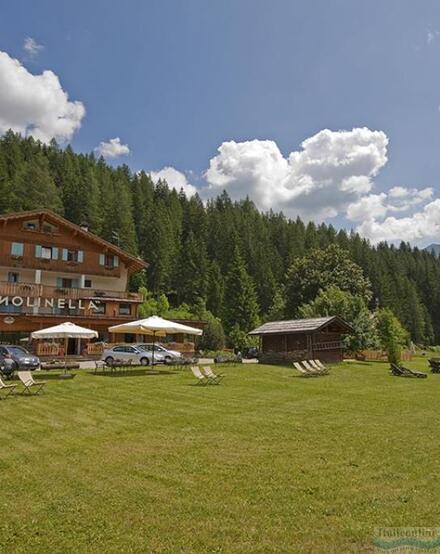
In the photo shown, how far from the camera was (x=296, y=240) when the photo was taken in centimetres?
9600

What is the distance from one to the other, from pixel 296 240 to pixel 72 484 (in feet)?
301

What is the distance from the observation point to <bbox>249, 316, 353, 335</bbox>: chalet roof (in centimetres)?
3228

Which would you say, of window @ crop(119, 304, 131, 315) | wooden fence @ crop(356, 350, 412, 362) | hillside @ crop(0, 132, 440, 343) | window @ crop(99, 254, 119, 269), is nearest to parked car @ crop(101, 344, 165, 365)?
window @ crop(119, 304, 131, 315)

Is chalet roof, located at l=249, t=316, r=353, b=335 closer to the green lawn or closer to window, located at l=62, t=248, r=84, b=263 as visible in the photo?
window, located at l=62, t=248, r=84, b=263

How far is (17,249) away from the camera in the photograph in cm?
3894

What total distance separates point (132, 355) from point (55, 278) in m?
16.2

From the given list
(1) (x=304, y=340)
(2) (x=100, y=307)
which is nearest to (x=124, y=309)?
(2) (x=100, y=307)

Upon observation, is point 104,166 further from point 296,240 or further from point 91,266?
point 91,266

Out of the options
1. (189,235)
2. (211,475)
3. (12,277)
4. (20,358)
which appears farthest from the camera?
(189,235)

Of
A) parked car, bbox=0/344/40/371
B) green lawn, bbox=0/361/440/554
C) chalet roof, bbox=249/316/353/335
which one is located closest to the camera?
green lawn, bbox=0/361/440/554

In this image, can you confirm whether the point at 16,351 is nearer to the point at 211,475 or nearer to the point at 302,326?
the point at 302,326

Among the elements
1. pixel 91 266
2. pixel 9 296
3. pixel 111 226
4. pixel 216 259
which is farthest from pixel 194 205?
pixel 9 296

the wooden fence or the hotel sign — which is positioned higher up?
the hotel sign

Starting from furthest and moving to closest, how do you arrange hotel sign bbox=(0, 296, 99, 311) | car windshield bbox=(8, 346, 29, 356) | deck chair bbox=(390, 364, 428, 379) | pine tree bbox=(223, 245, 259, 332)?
pine tree bbox=(223, 245, 259, 332) → hotel sign bbox=(0, 296, 99, 311) → deck chair bbox=(390, 364, 428, 379) → car windshield bbox=(8, 346, 29, 356)
